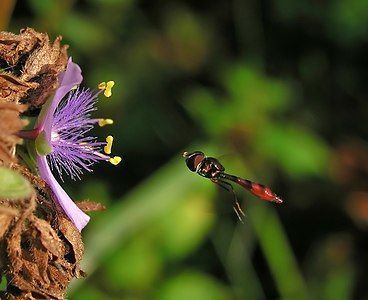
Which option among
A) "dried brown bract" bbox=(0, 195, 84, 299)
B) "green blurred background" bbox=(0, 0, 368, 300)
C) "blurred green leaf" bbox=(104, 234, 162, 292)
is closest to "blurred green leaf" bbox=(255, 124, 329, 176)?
"green blurred background" bbox=(0, 0, 368, 300)

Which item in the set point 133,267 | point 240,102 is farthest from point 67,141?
point 240,102

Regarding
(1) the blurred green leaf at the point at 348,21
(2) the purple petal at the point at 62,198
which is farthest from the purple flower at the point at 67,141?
(1) the blurred green leaf at the point at 348,21

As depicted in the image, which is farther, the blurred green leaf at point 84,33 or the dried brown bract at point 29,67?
the blurred green leaf at point 84,33

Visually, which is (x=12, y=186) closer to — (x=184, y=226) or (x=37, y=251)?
(x=37, y=251)

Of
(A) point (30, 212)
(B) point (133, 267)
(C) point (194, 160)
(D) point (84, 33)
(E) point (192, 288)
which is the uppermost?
(A) point (30, 212)

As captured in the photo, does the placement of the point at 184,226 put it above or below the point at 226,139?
below

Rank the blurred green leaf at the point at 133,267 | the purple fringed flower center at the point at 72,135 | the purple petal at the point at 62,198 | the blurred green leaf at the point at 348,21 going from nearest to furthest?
1. the purple petal at the point at 62,198
2. the purple fringed flower center at the point at 72,135
3. the blurred green leaf at the point at 133,267
4. the blurred green leaf at the point at 348,21

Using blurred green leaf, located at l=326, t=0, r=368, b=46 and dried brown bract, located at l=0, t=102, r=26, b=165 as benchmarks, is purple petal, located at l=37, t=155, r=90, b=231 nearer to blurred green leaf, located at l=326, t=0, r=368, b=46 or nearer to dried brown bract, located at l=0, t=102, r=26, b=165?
dried brown bract, located at l=0, t=102, r=26, b=165

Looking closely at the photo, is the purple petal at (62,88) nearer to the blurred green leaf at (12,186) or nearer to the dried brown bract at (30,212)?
the dried brown bract at (30,212)
